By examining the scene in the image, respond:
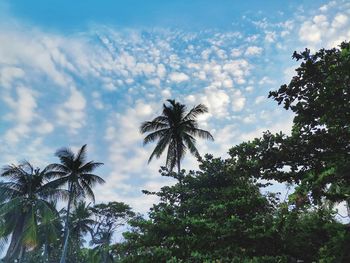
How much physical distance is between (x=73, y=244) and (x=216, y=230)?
48.3 metres

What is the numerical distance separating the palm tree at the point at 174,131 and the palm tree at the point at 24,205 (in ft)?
38.0

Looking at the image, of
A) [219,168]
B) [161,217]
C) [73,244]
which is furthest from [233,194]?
[73,244]

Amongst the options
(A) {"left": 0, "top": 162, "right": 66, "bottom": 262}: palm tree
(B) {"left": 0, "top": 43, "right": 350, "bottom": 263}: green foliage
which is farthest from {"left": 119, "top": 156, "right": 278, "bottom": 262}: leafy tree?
(A) {"left": 0, "top": 162, "right": 66, "bottom": 262}: palm tree

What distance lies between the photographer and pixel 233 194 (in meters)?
16.7

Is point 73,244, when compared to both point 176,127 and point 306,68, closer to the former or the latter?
point 176,127

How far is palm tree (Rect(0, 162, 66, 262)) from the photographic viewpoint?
2747 centimetres

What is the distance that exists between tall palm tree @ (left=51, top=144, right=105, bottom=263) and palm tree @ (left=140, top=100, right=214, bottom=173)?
31.2 ft

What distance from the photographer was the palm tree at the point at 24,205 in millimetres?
27470

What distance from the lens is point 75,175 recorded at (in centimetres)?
3319

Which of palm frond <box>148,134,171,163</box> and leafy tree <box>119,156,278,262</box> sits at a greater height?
palm frond <box>148,134,171,163</box>

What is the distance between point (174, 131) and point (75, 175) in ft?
42.8

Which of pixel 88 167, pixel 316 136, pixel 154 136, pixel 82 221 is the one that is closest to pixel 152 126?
pixel 154 136

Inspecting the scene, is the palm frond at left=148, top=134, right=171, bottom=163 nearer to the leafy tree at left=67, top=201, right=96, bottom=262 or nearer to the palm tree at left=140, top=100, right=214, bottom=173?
the palm tree at left=140, top=100, right=214, bottom=173

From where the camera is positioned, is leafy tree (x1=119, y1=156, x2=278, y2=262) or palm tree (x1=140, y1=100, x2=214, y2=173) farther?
palm tree (x1=140, y1=100, x2=214, y2=173)
